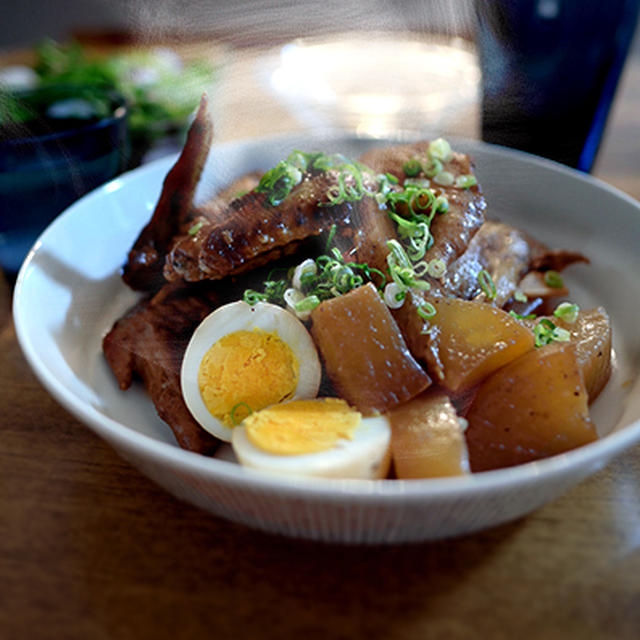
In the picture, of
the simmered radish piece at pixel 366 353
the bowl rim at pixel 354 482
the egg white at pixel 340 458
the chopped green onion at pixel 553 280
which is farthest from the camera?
the chopped green onion at pixel 553 280

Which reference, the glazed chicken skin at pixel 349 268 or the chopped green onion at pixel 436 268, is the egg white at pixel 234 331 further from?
the chopped green onion at pixel 436 268

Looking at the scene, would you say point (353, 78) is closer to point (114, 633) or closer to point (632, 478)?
point (632, 478)

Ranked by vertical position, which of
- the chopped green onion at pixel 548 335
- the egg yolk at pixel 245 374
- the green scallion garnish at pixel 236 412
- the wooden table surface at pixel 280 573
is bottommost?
the wooden table surface at pixel 280 573

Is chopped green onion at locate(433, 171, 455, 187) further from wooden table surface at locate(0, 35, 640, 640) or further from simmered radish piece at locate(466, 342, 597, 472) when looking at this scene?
wooden table surface at locate(0, 35, 640, 640)

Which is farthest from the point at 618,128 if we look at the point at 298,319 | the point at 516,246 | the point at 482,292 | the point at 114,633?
the point at 114,633

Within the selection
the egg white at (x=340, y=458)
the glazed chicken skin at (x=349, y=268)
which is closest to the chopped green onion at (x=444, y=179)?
the glazed chicken skin at (x=349, y=268)

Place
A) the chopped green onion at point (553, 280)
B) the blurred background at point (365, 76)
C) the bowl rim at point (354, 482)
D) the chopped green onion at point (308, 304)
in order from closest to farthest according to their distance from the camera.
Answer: the bowl rim at point (354, 482)
the chopped green onion at point (308, 304)
the blurred background at point (365, 76)
the chopped green onion at point (553, 280)

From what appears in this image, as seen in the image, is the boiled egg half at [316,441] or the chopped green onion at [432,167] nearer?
the boiled egg half at [316,441]
